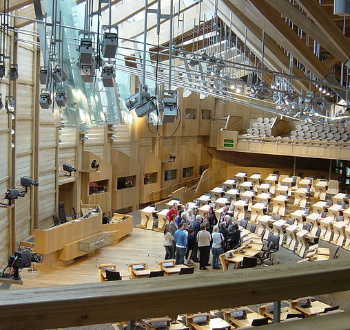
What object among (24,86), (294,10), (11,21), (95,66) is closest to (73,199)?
(24,86)

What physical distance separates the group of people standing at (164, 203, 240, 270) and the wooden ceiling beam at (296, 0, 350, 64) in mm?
6456

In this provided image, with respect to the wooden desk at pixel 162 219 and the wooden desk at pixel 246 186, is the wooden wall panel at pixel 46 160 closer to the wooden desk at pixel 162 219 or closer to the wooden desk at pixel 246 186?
the wooden desk at pixel 162 219

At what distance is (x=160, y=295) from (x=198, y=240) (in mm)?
12619

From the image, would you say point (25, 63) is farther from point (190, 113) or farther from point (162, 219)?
point (190, 113)

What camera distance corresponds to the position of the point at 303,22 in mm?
8695

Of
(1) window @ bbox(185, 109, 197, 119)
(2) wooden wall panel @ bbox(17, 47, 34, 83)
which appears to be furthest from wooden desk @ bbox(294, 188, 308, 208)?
(2) wooden wall panel @ bbox(17, 47, 34, 83)

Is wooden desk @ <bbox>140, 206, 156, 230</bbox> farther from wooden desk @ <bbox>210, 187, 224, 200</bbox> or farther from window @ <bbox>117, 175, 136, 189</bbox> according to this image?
wooden desk @ <bbox>210, 187, 224, 200</bbox>

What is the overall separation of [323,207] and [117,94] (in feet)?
29.2

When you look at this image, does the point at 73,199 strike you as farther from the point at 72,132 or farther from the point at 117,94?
the point at 117,94

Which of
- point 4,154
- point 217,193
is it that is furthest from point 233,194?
point 4,154

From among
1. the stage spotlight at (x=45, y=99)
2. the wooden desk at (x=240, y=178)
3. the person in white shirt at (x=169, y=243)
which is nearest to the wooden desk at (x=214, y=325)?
the stage spotlight at (x=45, y=99)

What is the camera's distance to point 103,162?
68.3ft

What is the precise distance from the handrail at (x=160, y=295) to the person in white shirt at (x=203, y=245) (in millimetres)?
12188

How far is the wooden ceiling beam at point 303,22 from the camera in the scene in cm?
790
